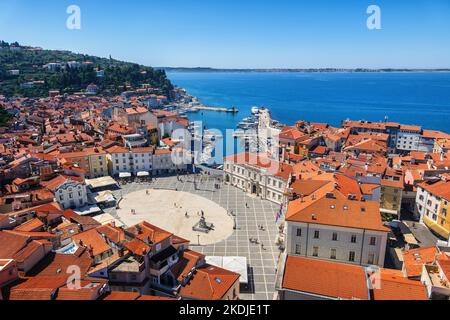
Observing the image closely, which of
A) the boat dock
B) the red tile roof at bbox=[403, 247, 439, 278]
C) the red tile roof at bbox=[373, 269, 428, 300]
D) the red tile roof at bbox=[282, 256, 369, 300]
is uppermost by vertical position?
the boat dock

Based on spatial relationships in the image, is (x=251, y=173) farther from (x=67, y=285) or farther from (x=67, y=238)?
(x=67, y=285)

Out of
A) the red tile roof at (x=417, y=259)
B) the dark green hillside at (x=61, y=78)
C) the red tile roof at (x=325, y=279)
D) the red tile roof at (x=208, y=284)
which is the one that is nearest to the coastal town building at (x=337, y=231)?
the red tile roof at (x=417, y=259)

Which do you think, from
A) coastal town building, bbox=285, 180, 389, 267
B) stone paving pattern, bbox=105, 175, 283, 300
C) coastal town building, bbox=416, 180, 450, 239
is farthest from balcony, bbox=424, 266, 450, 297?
coastal town building, bbox=416, 180, 450, 239

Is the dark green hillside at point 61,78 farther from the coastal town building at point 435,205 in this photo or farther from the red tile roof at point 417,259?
the red tile roof at point 417,259

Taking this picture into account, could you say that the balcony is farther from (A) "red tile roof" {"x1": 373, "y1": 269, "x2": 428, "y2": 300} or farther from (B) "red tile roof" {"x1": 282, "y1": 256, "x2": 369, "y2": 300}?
(B) "red tile roof" {"x1": 282, "y1": 256, "x2": 369, "y2": 300}

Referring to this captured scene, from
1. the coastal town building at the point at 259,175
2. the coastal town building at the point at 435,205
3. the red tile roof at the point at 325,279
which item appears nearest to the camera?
the red tile roof at the point at 325,279

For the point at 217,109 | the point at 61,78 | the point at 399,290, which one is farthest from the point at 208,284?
the point at 61,78

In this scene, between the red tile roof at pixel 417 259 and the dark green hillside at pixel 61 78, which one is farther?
the dark green hillside at pixel 61 78

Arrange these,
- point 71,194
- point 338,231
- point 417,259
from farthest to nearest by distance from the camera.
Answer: point 71,194 → point 338,231 → point 417,259

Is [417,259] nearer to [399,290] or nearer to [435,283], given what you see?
[435,283]

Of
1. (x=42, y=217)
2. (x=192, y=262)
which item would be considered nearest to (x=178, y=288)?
(x=192, y=262)

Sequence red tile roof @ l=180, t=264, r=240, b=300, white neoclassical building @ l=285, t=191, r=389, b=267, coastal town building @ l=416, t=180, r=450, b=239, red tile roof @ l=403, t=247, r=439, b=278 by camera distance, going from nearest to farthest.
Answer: red tile roof @ l=403, t=247, r=439, b=278 < red tile roof @ l=180, t=264, r=240, b=300 < white neoclassical building @ l=285, t=191, r=389, b=267 < coastal town building @ l=416, t=180, r=450, b=239
